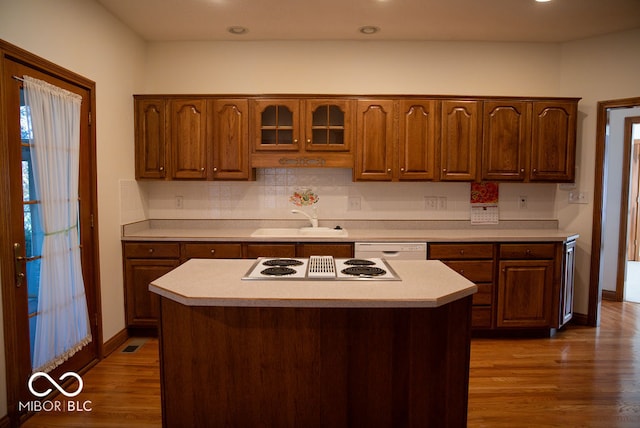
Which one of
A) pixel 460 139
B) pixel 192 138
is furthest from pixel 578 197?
pixel 192 138

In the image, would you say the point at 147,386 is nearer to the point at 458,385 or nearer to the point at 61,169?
the point at 61,169

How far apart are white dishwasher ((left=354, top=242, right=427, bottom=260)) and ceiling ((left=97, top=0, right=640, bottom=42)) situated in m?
1.93

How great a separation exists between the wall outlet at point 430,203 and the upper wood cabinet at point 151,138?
8.33 feet

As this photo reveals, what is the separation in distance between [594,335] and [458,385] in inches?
103

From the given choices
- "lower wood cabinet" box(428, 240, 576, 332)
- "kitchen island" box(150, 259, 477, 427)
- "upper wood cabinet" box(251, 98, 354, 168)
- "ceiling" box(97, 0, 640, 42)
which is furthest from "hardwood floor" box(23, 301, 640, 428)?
"ceiling" box(97, 0, 640, 42)

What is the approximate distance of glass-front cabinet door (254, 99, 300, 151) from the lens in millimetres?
3672

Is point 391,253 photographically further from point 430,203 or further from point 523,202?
point 523,202

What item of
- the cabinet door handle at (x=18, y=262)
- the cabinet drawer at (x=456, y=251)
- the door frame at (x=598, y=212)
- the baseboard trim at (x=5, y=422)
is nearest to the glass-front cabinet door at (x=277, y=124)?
the cabinet drawer at (x=456, y=251)

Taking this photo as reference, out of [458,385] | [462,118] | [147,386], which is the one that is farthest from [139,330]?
[462,118]

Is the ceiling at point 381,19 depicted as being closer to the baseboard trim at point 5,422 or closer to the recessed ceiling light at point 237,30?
the recessed ceiling light at point 237,30

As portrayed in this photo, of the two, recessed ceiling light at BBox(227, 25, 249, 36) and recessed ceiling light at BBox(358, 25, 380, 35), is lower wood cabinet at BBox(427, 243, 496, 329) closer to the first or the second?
recessed ceiling light at BBox(358, 25, 380, 35)

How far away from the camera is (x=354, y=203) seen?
4082 millimetres

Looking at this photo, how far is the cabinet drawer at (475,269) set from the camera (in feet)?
11.6

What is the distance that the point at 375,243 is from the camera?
3.53 meters
